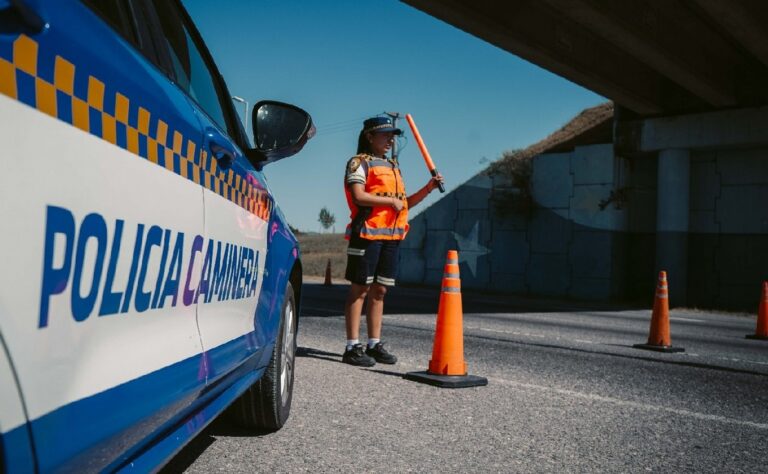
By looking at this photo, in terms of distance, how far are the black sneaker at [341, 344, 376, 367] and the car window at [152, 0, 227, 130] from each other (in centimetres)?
310

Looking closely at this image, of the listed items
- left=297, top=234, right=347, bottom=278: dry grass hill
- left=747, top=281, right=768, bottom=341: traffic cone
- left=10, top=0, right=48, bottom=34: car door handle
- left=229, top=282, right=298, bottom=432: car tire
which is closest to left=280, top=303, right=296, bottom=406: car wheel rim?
left=229, top=282, right=298, bottom=432: car tire

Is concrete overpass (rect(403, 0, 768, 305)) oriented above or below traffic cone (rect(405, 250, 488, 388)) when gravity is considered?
above

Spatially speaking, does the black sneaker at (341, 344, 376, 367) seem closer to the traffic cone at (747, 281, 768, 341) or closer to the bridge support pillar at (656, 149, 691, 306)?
the traffic cone at (747, 281, 768, 341)

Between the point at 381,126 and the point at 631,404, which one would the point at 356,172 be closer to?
the point at 381,126

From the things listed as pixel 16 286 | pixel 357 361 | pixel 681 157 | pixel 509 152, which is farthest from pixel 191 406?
pixel 509 152

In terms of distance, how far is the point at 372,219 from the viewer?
5.62 m

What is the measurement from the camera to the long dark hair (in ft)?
18.8

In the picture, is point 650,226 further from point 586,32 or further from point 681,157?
point 586,32

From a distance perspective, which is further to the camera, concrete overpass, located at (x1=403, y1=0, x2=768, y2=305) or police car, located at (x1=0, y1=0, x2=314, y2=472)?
concrete overpass, located at (x1=403, y1=0, x2=768, y2=305)

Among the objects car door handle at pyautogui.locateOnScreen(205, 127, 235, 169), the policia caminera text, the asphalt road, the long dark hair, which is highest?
the long dark hair

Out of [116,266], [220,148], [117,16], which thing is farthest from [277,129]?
[116,266]

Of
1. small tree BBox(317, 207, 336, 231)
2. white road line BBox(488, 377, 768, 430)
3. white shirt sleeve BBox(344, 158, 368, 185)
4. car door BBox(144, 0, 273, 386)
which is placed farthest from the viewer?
small tree BBox(317, 207, 336, 231)

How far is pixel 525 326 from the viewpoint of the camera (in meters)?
10.2

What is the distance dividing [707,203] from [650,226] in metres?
1.92
